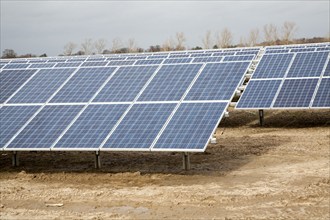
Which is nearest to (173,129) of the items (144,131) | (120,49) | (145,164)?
(144,131)

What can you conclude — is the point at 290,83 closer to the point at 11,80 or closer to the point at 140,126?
the point at 140,126

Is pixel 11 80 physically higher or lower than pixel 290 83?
higher

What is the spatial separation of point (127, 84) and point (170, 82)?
161cm

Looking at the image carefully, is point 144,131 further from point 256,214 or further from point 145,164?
point 256,214

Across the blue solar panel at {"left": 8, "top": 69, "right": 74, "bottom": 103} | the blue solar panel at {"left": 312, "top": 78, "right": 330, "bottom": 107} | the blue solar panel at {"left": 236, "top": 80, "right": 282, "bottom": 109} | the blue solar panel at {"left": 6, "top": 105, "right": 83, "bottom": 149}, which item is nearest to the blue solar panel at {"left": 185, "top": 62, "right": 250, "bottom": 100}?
the blue solar panel at {"left": 6, "top": 105, "right": 83, "bottom": 149}

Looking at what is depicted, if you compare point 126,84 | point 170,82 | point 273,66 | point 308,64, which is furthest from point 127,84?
point 308,64

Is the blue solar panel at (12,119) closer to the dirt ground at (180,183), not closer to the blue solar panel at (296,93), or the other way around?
the dirt ground at (180,183)

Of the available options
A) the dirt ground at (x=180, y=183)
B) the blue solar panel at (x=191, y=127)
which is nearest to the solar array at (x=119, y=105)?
the blue solar panel at (x=191, y=127)

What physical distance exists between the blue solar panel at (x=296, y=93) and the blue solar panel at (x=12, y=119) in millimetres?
11469

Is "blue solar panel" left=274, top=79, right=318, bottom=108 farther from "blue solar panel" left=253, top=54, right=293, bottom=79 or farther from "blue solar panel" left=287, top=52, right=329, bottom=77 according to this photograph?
"blue solar panel" left=253, top=54, right=293, bottom=79

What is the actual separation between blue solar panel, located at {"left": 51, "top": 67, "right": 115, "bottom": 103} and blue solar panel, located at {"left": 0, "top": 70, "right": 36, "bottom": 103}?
2.13 m

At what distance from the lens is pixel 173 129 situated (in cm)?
1476

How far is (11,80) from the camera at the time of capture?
789 inches

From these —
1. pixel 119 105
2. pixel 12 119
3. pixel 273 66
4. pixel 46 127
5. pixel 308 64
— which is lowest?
pixel 273 66
